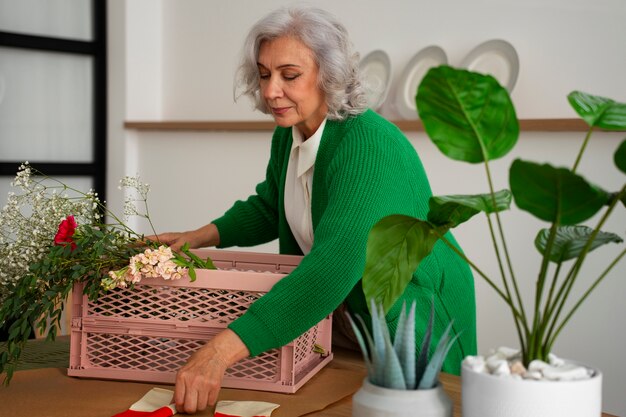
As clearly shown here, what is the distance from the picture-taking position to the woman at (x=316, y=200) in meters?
1.55

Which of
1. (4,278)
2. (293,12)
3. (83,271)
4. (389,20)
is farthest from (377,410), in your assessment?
(389,20)

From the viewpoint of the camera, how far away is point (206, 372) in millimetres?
1448

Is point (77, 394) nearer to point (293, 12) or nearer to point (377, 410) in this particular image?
point (377, 410)

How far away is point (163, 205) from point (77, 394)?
335 centimetres

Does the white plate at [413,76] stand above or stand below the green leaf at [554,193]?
above

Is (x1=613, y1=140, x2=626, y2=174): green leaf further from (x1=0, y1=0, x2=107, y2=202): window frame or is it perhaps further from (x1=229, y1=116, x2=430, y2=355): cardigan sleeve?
(x1=0, y1=0, x2=107, y2=202): window frame

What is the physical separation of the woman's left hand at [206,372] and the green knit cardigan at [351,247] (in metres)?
0.02

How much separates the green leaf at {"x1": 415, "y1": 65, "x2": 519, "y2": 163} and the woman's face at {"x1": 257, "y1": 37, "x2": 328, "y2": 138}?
0.96 meters

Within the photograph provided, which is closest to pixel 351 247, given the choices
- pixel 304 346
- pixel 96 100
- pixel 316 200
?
pixel 304 346

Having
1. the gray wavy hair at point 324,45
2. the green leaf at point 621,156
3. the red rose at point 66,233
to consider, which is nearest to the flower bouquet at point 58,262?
the red rose at point 66,233

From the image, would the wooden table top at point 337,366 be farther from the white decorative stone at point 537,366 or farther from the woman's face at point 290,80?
the woman's face at point 290,80

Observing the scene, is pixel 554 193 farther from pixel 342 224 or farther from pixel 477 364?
pixel 342 224

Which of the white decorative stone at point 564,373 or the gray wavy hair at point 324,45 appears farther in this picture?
the gray wavy hair at point 324,45

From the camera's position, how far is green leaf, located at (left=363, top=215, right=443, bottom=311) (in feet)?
3.88
